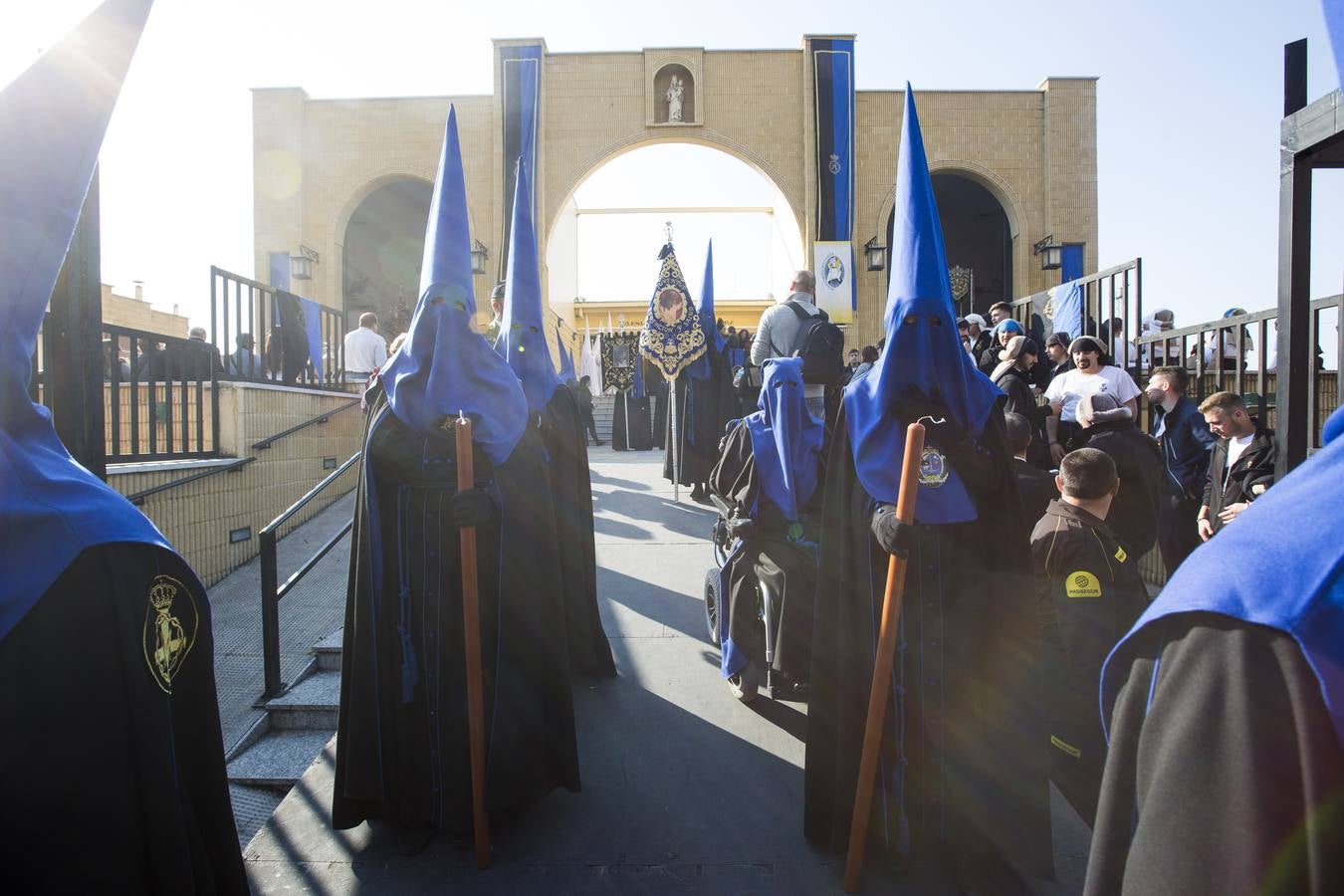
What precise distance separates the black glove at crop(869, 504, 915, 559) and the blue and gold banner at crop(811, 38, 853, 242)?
1571 centimetres

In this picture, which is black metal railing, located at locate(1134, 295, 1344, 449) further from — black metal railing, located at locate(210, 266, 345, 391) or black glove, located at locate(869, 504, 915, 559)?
black metal railing, located at locate(210, 266, 345, 391)

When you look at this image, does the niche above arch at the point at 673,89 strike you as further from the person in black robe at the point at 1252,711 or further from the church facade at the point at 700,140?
the person in black robe at the point at 1252,711

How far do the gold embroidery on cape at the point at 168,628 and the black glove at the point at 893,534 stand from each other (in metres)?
1.91

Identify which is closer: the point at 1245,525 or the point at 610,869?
the point at 1245,525

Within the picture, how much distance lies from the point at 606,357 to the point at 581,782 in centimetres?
1363

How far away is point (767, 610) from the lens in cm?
380

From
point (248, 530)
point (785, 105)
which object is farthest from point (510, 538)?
point (785, 105)

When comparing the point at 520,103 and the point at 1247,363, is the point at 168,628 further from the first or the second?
the point at 520,103

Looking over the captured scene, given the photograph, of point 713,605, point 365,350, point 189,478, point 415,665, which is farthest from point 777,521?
point 365,350

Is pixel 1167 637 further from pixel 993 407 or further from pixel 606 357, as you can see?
pixel 606 357

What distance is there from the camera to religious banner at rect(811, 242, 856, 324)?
16.9m

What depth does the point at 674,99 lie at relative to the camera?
1748 centimetres

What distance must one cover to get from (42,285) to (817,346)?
538 centimetres

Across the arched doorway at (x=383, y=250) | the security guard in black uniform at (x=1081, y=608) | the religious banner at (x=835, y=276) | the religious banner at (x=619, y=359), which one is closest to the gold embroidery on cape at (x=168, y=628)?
the security guard in black uniform at (x=1081, y=608)
